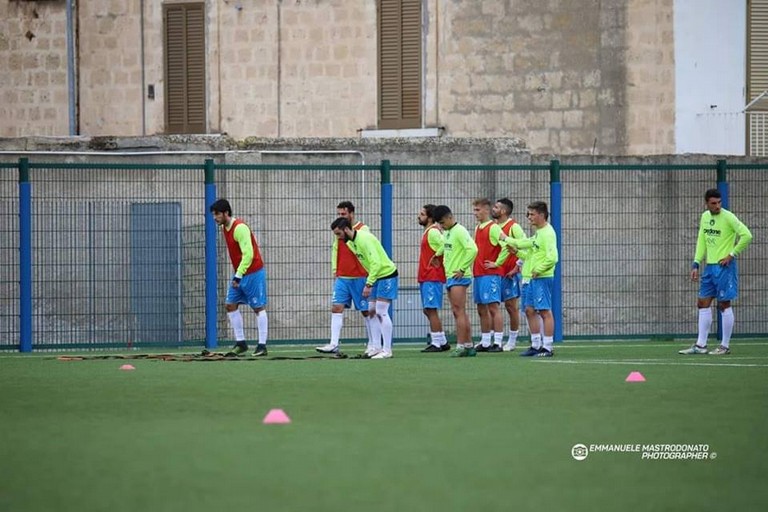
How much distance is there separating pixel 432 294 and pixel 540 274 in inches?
81.1

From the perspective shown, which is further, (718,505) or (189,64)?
(189,64)

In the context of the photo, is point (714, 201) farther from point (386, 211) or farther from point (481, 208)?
point (386, 211)

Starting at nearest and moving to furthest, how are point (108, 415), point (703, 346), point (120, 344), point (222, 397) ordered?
1. point (108, 415)
2. point (222, 397)
3. point (703, 346)
4. point (120, 344)

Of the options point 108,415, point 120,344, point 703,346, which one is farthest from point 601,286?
point 108,415

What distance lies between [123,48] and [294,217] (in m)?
12.1

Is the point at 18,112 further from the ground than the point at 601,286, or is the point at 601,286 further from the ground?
the point at 18,112

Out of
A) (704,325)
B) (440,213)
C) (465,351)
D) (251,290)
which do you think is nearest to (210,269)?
(251,290)

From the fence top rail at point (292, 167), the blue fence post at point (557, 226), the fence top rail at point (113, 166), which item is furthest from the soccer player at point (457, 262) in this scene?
the fence top rail at point (113, 166)

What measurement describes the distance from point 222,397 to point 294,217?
927 centimetres

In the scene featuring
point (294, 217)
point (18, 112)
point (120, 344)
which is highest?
point (18, 112)

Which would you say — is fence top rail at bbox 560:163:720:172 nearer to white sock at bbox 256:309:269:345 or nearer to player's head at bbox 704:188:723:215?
player's head at bbox 704:188:723:215

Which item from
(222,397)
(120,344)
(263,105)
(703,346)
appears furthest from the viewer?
(263,105)

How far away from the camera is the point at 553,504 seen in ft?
25.0

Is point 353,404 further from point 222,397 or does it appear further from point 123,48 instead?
point 123,48
